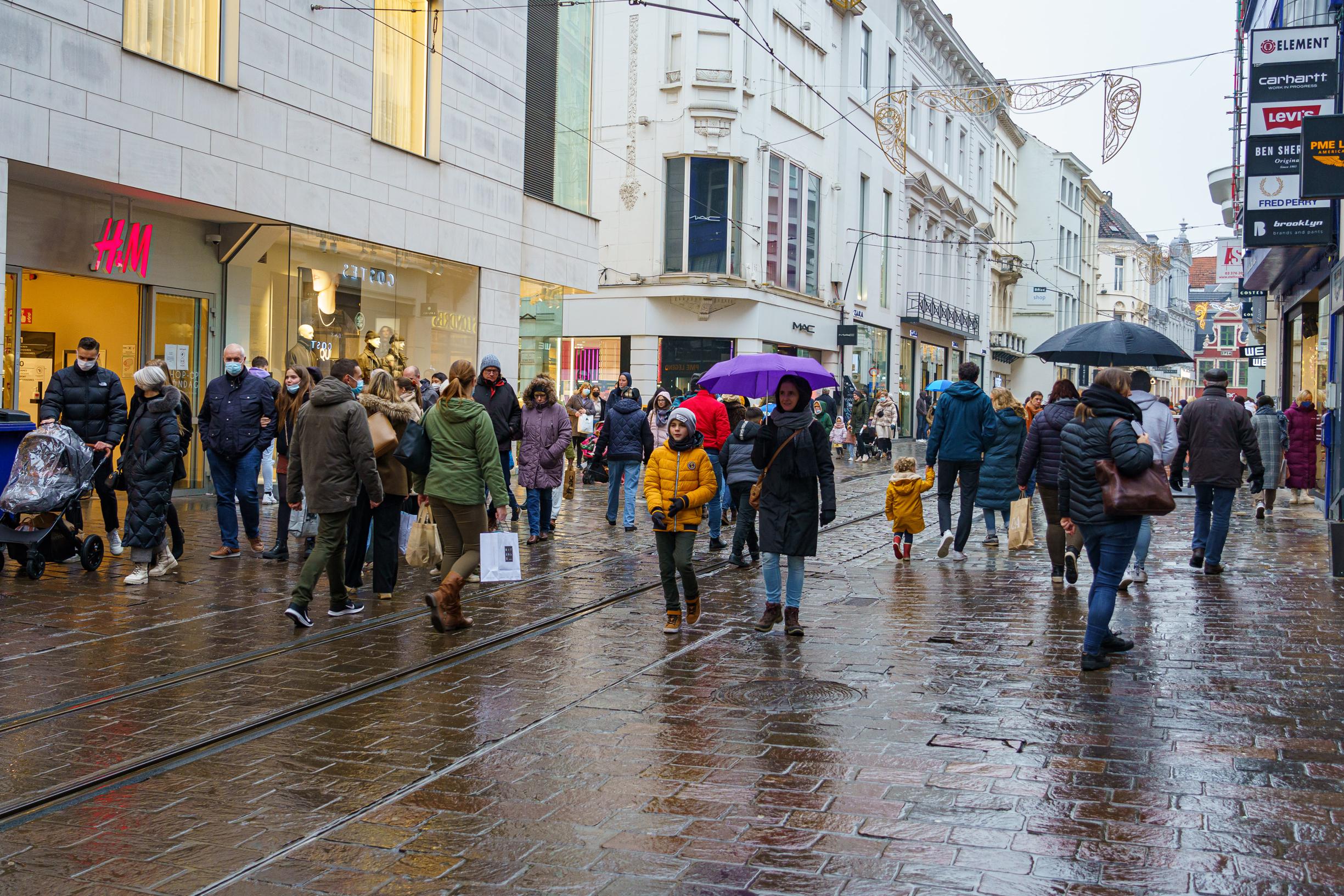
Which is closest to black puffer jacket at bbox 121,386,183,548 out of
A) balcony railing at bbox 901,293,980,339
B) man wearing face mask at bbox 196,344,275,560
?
man wearing face mask at bbox 196,344,275,560

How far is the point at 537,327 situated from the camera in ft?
78.5

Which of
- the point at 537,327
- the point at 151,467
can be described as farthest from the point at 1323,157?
the point at 537,327

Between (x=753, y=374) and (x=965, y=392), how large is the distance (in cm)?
251

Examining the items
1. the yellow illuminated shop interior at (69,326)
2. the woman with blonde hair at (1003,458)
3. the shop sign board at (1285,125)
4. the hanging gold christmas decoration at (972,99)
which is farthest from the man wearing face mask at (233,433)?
the shop sign board at (1285,125)

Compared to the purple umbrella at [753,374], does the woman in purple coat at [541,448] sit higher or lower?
lower

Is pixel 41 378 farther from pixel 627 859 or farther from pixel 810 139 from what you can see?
pixel 810 139

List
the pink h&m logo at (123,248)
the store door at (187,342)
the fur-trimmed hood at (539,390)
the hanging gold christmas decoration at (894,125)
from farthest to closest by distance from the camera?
the hanging gold christmas decoration at (894,125) → the store door at (187,342) → the pink h&m logo at (123,248) → the fur-trimmed hood at (539,390)

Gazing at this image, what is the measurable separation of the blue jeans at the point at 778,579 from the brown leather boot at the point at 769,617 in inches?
1.1

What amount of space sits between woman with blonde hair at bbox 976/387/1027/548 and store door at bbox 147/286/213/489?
987cm

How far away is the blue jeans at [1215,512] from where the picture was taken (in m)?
11.2

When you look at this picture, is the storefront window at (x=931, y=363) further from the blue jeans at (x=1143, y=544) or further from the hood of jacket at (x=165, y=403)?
the hood of jacket at (x=165, y=403)

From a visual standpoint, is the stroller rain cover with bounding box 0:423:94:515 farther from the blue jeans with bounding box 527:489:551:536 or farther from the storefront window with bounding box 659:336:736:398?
the storefront window with bounding box 659:336:736:398

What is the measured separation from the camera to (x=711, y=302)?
33.8m

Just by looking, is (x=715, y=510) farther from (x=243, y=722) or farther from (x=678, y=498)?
(x=243, y=722)
